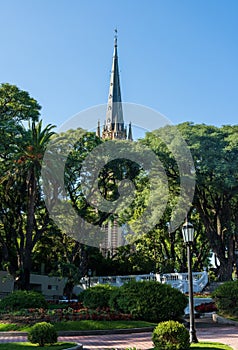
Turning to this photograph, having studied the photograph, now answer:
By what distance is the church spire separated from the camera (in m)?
79.3

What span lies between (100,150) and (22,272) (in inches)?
434

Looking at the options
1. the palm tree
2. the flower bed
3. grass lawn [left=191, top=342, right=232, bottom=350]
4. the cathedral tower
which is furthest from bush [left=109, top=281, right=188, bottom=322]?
the cathedral tower

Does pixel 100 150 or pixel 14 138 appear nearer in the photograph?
pixel 14 138

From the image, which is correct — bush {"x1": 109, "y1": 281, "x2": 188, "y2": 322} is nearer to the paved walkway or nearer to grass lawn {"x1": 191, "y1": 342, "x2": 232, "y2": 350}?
the paved walkway

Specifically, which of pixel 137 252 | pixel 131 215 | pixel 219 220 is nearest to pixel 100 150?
pixel 131 215

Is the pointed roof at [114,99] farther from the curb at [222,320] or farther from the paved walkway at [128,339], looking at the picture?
the paved walkway at [128,339]

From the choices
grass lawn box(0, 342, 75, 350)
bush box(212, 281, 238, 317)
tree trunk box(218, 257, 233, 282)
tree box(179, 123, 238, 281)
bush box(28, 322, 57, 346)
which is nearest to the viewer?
grass lawn box(0, 342, 75, 350)

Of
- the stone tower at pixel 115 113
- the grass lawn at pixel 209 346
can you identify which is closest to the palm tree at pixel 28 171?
the grass lawn at pixel 209 346

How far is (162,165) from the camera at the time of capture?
1204 inches

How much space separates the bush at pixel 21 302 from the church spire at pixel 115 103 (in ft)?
204

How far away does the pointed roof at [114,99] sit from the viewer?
3120 inches

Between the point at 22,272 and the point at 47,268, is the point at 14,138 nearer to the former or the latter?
the point at 22,272

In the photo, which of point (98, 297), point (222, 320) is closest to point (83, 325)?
point (98, 297)

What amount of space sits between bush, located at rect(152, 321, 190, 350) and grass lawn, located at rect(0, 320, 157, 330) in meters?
6.02
